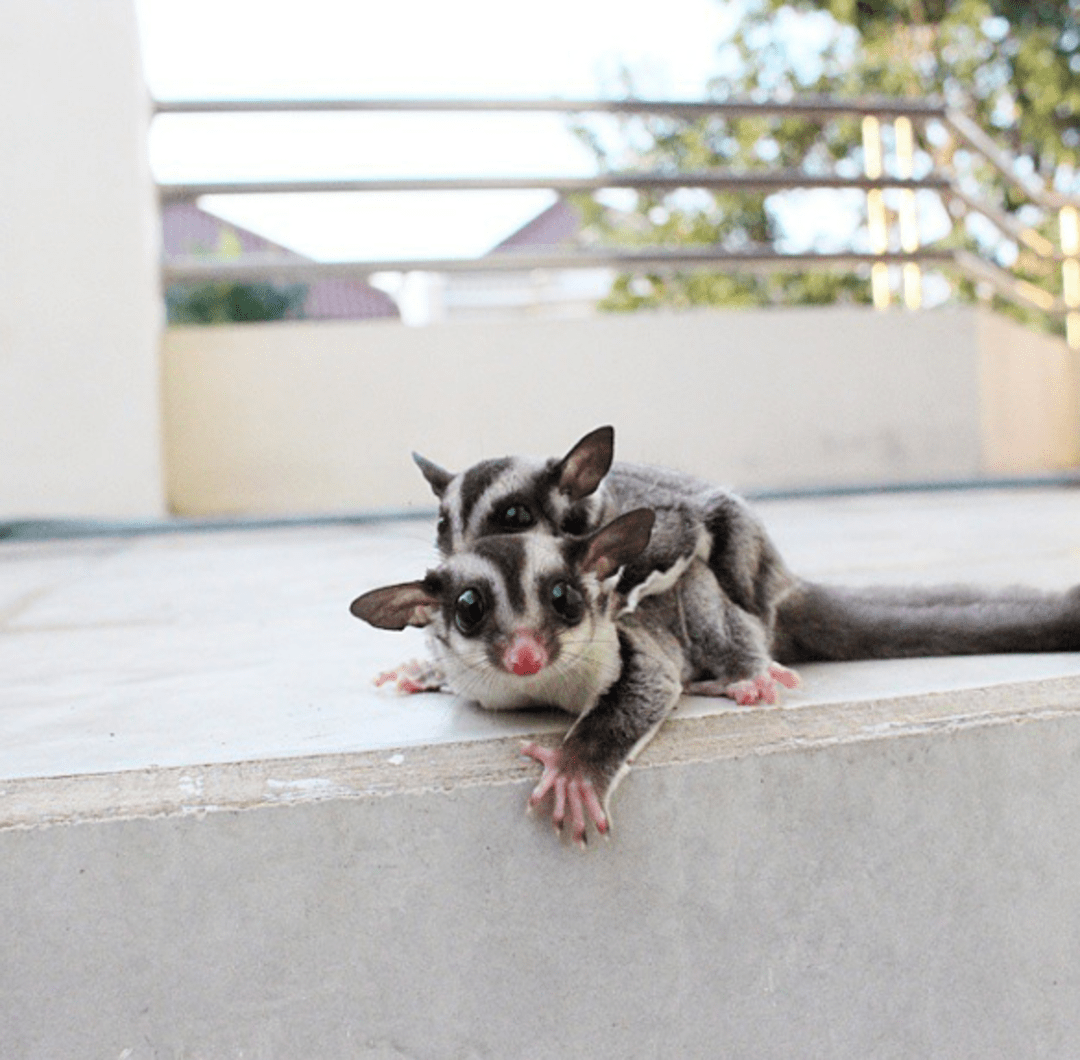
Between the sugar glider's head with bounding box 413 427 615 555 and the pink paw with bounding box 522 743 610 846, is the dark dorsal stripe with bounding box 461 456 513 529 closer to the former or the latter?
the sugar glider's head with bounding box 413 427 615 555

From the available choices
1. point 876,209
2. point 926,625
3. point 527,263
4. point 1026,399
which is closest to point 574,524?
point 926,625

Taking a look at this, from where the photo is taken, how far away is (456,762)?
49.3 inches

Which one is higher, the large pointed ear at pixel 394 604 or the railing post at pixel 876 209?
the railing post at pixel 876 209

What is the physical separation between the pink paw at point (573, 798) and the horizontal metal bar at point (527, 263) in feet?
14.8

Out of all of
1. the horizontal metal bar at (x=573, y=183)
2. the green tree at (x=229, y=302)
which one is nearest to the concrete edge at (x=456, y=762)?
the horizontal metal bar at (x=573, y=183)

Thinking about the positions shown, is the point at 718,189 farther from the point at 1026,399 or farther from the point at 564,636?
the point at 564,636

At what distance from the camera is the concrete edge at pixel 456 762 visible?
3.79 feet

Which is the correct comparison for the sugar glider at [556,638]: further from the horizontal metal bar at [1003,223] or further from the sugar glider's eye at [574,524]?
the horizontal metal bar at [1003,223]

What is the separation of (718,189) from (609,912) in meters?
5.52

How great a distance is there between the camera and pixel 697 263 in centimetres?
601

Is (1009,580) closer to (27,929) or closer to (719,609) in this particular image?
(719,609)

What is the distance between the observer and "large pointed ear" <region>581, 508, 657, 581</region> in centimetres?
136

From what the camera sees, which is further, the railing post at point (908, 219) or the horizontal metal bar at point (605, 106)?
the railing post at point (908, 219)

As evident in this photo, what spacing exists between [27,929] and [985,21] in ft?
39.6
